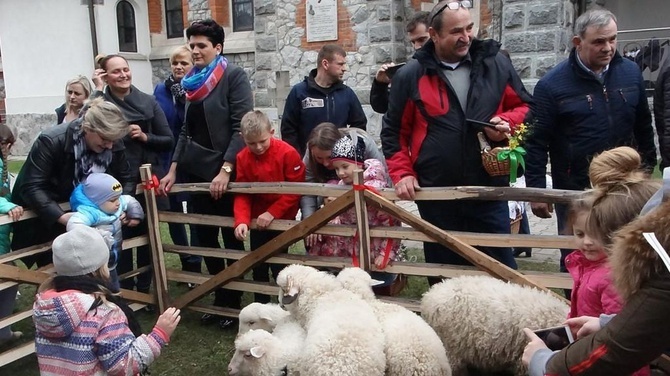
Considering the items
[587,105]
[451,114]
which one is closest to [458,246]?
[451,114]

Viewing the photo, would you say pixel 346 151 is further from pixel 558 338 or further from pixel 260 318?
pixel 558 338

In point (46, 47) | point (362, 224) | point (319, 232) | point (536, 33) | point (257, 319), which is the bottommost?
point (257, 319)

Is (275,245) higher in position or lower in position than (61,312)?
lower

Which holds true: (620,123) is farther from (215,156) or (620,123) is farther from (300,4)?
(300,4)

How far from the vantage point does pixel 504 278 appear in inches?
149

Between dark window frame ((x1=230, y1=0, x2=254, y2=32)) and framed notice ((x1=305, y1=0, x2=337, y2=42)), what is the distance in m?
3.34

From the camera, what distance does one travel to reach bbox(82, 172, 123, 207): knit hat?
13.9ft

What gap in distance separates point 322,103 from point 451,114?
1.91 meters

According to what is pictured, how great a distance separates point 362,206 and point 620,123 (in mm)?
1809

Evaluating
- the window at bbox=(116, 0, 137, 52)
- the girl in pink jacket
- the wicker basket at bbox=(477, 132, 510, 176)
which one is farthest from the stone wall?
the window at bbox=(116, 0, 137, 52)

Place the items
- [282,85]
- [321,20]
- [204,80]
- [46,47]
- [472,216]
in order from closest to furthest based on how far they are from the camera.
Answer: [472,216], [204,80], [321,20], [282,85], [46,47]

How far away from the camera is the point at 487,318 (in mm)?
3418

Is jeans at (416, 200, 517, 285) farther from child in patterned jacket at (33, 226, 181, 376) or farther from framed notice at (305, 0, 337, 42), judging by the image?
framed notice at (305, 0, 337, 42)

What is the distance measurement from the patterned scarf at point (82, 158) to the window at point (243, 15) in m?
11.2
